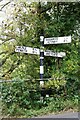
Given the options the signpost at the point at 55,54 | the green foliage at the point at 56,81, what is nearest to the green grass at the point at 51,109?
the green foliage at the point at 56,81

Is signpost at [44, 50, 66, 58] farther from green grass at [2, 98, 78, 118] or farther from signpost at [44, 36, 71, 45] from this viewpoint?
green grass at [2, 98, 78, 118]

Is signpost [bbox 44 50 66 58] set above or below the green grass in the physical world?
above

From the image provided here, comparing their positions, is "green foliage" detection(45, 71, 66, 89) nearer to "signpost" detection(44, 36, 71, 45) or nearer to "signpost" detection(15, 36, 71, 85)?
"signpost" detection(15, 36, 71, 85)

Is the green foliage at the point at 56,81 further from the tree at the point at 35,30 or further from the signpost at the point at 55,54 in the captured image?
the signpost at the point at 55,54

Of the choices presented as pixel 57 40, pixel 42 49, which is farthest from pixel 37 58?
pixel 57 40

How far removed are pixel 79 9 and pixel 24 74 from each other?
0.82 metres

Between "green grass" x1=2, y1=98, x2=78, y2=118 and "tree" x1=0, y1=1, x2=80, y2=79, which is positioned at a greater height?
"tree" x1=0, y1=1, x2=80, y2=79

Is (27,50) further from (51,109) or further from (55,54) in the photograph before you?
(51,109)

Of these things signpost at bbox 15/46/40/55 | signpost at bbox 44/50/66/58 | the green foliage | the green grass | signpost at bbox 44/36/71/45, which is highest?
signpost at bbox 44/36/71/45

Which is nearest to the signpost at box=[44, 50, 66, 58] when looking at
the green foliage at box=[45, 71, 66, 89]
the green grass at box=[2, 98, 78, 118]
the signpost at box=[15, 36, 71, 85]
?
the signpost at box=[15, 36, 71, 85]

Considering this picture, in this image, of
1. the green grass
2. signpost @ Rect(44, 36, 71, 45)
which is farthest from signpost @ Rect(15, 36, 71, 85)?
the green grass

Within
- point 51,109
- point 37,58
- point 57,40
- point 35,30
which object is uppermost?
point 35,30

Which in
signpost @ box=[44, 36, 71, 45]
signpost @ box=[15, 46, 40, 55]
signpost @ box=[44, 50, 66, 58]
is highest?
signpost @ box=[44, 36, 71, 45]

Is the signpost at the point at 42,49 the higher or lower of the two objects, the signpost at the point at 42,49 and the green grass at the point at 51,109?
the higher
